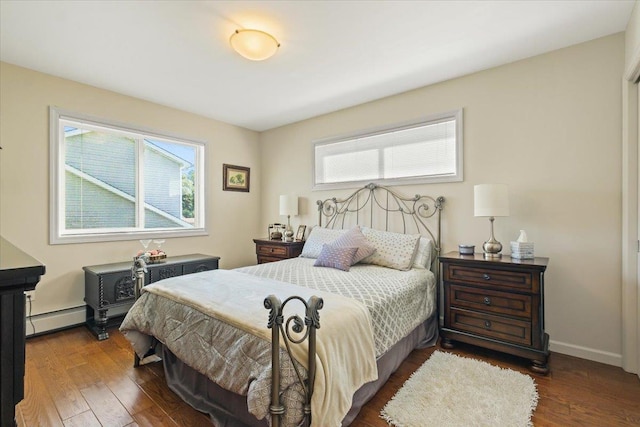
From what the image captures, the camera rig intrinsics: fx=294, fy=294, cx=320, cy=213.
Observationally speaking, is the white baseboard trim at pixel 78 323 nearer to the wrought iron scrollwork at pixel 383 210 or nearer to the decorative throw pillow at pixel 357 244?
the wrought iron scrollwork at pixel 383 210

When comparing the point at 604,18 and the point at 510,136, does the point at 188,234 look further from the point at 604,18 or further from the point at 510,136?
the point at 604,18

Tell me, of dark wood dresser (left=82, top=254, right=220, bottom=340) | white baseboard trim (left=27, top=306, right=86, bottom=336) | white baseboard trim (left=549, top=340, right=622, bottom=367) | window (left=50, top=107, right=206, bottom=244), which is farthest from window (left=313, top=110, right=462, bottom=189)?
white baseboard trim (left=27, top=306, right=86, bottom=336)

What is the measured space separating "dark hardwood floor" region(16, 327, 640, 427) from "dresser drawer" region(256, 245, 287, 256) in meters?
1.93

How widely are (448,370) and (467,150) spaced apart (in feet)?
6.79

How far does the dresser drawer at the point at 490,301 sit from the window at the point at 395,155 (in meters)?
1.18

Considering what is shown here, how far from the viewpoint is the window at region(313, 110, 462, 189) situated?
316cm

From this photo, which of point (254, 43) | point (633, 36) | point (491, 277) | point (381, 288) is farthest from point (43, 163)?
point (633, 36)

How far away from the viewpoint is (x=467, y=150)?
9.91 ft

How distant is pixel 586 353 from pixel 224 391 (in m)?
2.86

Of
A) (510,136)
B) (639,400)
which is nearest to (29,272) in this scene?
(639,400)

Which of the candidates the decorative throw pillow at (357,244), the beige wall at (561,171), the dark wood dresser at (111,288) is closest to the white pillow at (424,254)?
the beige wall at (561,171)

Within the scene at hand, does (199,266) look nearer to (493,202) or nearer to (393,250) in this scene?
(393,250)

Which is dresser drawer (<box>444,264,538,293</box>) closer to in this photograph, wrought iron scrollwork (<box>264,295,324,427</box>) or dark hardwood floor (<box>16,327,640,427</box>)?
dark hardwood floor (<box>16,327,640,427</box>)

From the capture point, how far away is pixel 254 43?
2.27 metres
